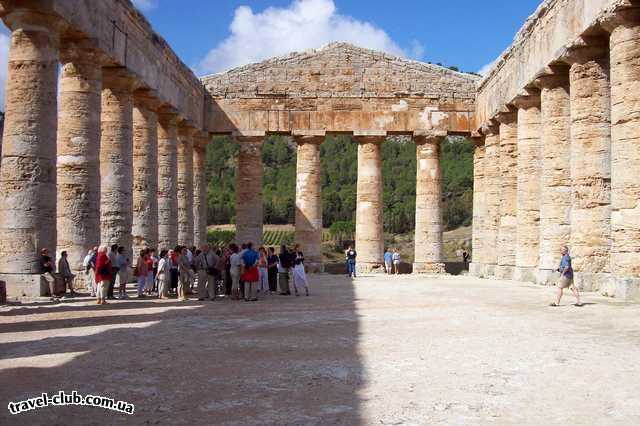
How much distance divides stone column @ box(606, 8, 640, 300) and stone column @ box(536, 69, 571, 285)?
4.55m

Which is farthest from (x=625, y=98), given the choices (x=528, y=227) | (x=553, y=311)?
(x=528, y=227)

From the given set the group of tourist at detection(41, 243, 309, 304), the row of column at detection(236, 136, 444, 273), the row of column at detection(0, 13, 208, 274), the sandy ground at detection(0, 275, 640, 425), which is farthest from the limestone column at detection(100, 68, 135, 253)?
the row of column at detection(236, 136, 444, 273)

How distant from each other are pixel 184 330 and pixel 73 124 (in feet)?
30.0

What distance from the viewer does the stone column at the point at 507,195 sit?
1002 inches

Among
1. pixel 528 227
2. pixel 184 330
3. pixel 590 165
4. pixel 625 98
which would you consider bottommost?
pixel 184 330

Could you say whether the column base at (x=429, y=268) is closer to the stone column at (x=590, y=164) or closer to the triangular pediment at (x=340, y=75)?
the triangular pediment at (x=340, y=75)

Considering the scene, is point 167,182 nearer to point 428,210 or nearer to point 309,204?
point 309,204

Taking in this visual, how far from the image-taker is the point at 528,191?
23203 millimetres

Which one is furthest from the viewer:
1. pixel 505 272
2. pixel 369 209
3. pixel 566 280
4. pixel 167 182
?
pixel 369 209

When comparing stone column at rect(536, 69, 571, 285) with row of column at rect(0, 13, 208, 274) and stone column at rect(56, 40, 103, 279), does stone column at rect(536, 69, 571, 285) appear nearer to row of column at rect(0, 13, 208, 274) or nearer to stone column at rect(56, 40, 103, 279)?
row of column at rect(0, 13, 208, 274)

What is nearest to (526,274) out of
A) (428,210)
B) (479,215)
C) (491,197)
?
(491,197)

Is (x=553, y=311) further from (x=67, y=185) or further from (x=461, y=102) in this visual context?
(x=461, y=102)

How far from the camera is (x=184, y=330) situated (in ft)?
36.0

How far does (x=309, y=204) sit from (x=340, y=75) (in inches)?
232
